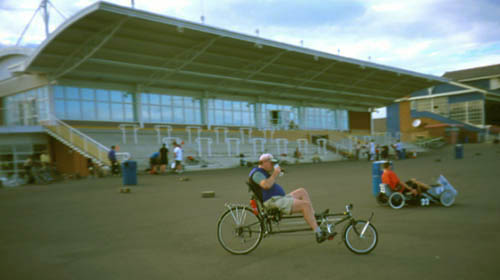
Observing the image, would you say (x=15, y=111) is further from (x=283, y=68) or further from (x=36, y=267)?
(x=36, y=267)

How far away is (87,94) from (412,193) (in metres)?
25.8

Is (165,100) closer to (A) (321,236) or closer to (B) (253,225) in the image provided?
(B) (253,225)

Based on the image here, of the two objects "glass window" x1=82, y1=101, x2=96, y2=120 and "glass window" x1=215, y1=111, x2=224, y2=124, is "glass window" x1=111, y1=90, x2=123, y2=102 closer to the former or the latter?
"glass window" x1=82, y1=101, x2=96, y2=120

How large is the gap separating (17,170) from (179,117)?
13451 mm

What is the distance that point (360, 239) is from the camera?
5199 millimetres

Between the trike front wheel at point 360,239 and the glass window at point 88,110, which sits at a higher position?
the glass window at point 88,110

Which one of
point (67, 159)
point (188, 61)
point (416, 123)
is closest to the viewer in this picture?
point (67, 159)

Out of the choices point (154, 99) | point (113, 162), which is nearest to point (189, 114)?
point (154, 99)

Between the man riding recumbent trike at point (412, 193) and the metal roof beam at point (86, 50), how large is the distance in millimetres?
16987

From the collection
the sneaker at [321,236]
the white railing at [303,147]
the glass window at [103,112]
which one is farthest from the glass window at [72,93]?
the sneaker at [321,236]

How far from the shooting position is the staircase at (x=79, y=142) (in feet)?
68.0

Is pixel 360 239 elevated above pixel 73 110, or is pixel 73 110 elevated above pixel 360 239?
pixel 73 110

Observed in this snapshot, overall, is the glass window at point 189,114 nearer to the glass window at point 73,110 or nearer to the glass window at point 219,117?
the glass window at point 219,117

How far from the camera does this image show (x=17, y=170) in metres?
25.0
